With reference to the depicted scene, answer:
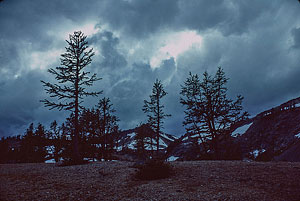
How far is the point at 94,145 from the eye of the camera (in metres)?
27.2

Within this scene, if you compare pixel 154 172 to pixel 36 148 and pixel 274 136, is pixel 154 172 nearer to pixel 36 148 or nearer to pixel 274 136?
pixel 36 148

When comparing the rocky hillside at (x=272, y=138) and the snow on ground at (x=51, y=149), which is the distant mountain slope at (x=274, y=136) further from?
the snow on ground at (x=51, y=149)

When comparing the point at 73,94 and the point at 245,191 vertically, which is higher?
the point at 73,94

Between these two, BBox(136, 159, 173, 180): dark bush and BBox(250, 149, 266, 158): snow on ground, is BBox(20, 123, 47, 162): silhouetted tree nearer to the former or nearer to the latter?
BBox(136, 159, 173, 180): dark bush

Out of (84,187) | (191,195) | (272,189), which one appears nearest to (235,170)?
(272,189)

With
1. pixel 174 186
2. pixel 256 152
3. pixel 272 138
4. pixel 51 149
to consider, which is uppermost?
pixel 51 149

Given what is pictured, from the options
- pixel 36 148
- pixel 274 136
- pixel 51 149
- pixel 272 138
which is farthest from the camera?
pixel 274 136

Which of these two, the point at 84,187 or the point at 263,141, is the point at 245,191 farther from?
the point at 263,141

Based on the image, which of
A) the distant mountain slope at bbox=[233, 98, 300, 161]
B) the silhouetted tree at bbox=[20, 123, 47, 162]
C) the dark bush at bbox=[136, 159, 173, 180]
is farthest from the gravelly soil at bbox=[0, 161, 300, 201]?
the distant mountain slope at bbox=[233, 98, 300, 161]

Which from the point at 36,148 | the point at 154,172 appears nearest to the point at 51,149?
the point at 36,148

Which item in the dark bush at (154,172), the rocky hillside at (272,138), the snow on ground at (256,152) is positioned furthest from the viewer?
the snow on ground at (256,152)

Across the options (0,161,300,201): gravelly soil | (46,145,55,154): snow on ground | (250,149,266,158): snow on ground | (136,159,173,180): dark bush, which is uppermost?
(46,145,55,154): snow on ground

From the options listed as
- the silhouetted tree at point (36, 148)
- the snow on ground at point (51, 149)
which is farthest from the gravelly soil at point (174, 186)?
the silhouetted tree at point (36, 148)

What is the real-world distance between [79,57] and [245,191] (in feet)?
58.5
